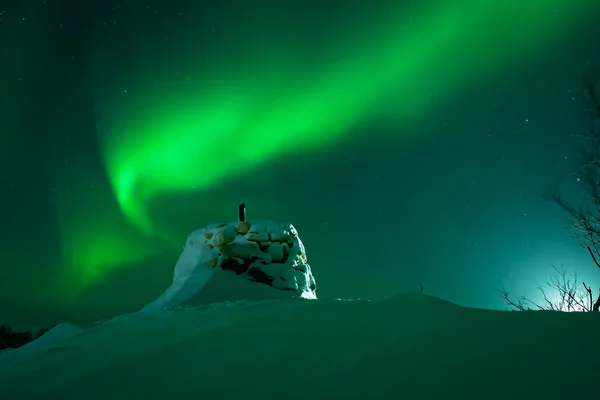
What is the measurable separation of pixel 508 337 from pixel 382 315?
0.72 meters

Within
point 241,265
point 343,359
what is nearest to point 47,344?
point 343,359

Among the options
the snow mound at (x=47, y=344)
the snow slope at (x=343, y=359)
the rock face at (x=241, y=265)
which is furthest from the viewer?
the rock face at (x=241, y=265)

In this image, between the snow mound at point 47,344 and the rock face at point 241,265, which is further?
the rock face at point 241,265

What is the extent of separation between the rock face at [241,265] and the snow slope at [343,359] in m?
3.75

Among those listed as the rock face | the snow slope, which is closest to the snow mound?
the snow slope

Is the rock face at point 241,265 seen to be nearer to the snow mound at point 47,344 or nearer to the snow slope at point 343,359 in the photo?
the snow mound at point 47,344

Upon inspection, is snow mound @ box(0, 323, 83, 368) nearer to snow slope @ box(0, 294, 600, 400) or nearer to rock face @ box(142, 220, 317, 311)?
snow slope @ box(0, 294, 600, 400)

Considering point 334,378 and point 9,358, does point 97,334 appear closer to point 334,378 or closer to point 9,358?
point 9,358

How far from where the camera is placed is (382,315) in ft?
7.99

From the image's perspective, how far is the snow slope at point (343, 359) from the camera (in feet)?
5.11

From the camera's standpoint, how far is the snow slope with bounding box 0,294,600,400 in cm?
156

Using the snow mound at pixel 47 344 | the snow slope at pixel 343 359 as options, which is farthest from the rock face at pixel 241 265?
the snow slope at pixel 343 359

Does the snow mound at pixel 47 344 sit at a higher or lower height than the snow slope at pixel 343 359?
higher

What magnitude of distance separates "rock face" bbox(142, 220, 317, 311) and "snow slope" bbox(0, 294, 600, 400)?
12.3 feet
